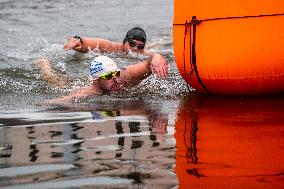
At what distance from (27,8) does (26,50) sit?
15.4 feet

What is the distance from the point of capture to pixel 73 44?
30.1ft

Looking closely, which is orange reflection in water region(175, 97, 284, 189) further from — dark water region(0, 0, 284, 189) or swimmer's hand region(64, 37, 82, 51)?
swimmer's hand region(64, 37, 82, 51)

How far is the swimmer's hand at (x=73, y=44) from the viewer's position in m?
9.01

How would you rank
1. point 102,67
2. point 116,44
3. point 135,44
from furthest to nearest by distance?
1. point 116,44
2. point 135,44
3. point 102,67

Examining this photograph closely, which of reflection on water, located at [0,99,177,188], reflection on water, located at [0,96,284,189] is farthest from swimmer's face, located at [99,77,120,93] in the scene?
reflection on water, located at [0,99,177,188]

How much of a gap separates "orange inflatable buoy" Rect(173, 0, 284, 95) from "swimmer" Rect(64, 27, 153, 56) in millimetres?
3086

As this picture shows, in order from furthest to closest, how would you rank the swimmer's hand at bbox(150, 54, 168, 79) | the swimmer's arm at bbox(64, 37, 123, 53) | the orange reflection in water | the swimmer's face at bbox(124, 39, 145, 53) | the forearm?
1. the forearm
2. the swimmer's face at bbox(124, 39, 145, 53)
3. the swimmer's arm at bbox(64, 37, 123, 53)
4. the swimmer's hand at bbox(150, 54, 168, 79)
5. the orange reflection in water

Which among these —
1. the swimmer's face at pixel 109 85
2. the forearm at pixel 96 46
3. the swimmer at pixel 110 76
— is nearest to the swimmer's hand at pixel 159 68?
the swimmer at pixel 110 76

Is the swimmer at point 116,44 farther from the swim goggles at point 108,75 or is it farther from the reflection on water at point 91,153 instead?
the reflection on water at point 91,153

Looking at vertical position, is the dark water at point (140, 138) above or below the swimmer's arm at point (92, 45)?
below

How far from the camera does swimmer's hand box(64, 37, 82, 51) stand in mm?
9008

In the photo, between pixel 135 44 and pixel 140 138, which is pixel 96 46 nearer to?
pixel 135 44

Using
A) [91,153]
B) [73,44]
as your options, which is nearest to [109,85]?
[73,44]

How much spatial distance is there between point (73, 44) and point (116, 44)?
3.54 ft
